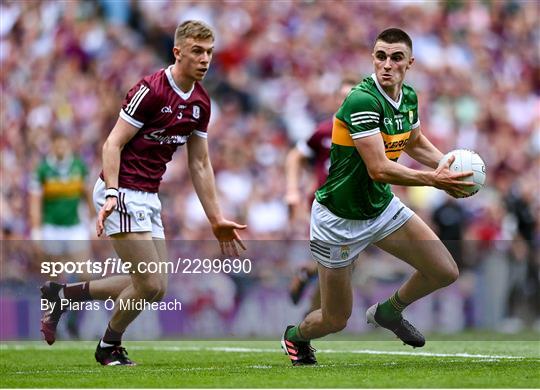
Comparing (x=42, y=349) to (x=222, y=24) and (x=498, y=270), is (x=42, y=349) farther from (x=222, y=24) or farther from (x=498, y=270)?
(x=222, y=24)

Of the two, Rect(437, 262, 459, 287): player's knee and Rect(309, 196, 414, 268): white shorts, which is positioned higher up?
Rect(309, 196, 414, 268): white shorts

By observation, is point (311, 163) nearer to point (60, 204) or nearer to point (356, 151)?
point (60, 204)

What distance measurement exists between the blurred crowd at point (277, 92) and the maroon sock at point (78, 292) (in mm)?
5297

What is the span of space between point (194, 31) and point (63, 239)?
5.80 m

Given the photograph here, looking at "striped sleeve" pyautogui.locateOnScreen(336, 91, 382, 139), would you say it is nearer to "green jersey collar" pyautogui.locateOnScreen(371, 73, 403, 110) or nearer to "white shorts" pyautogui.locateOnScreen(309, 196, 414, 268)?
"green jersey collar" pyautogui.locateOnScreen(371, 73, 403, 110)

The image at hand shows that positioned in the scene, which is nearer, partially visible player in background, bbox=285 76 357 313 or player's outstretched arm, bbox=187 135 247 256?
player's outstretched arm, bbox=187 135 247 256

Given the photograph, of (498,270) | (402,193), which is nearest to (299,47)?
(402,193)

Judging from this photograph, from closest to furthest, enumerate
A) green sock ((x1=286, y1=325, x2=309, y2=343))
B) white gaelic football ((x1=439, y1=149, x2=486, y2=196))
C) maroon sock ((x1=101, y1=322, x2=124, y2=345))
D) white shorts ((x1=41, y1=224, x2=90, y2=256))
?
white gaelic football ((x1=439, y1=149, x2=486, y2=196)) < green sock ((x1=286, y1=325, x2=309, y2=343)) < maroon sock ((x1=101, y1=322, x2=124, y2=345)) < white shorts ((x1=41, y1=224, x2=90, y2=256))

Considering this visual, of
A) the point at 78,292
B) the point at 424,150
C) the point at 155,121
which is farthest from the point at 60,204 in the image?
the point at 424,150

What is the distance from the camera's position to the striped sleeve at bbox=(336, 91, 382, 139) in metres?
9.12

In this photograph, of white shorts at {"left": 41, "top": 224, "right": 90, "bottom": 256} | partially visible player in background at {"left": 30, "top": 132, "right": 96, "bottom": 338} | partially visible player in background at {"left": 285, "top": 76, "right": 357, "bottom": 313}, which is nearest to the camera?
partially visible player in background at {"left": 285, "top": 76, "right": 357, "bottom": 313}

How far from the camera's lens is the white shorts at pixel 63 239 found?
1503 centimetres

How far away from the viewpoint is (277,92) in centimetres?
2067

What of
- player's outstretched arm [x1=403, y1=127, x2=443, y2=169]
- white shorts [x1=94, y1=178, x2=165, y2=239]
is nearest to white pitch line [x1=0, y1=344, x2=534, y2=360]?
player's outstretched arm [x1=403, y1=127, x2=443, y2=169]
